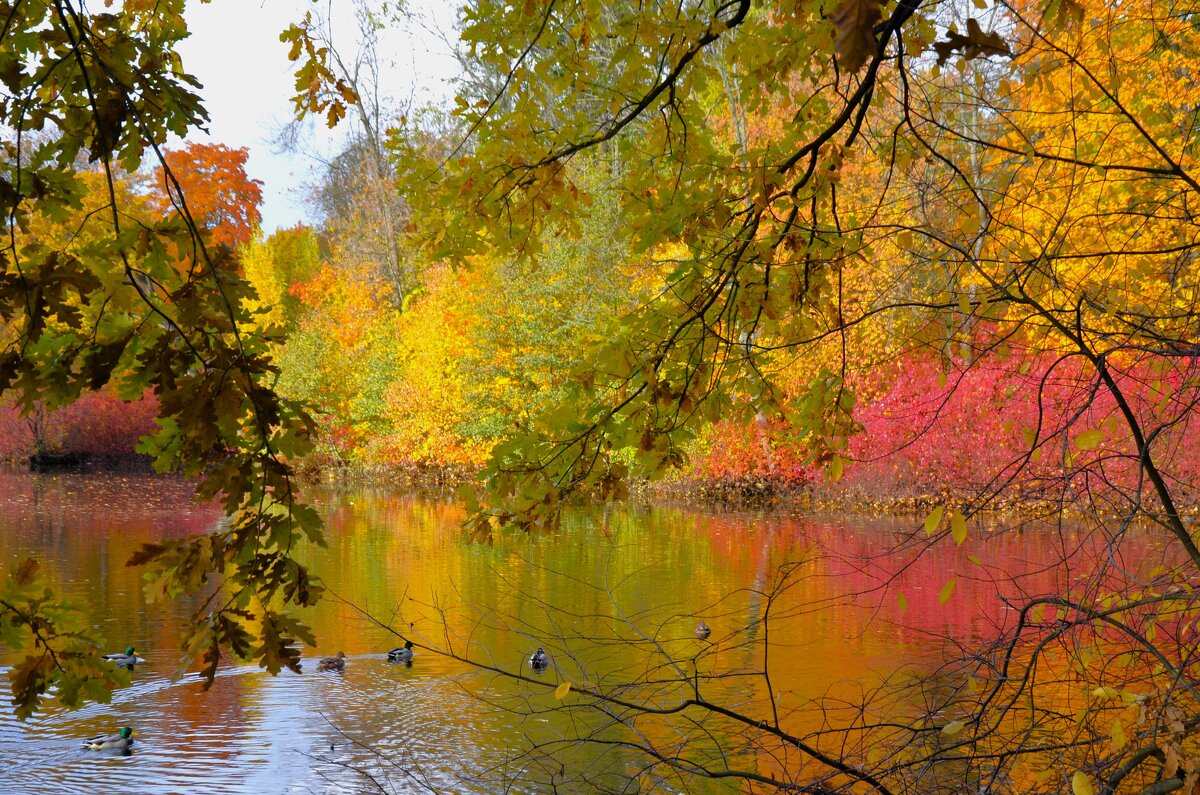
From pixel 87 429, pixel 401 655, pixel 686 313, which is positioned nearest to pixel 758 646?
pixel 401 655

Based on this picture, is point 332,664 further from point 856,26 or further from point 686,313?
point 856,26

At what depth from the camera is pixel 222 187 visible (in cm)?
4044

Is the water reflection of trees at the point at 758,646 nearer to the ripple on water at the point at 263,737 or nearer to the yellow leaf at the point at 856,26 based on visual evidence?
the ripple on water at the point at 263,737

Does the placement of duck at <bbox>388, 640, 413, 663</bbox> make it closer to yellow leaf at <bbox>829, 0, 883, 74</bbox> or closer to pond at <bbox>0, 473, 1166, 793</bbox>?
pond at <bbox>0, 473, 1166, 793</bbox>

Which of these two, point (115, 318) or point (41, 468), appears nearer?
point (115, 318)

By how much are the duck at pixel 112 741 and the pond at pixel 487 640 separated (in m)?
0.07

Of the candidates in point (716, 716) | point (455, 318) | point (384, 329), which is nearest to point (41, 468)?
point (384, 329)

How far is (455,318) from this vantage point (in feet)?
92.6

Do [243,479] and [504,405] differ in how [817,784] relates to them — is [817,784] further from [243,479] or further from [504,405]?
[504,405]

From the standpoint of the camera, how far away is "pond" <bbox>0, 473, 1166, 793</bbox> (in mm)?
7008

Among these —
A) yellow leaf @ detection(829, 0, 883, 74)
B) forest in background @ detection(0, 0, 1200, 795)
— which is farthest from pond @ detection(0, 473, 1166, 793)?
yellow leaf @ detection(829, 0, 883, 74)

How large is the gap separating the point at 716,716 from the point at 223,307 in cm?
671

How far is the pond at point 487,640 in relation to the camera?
23.0 ft

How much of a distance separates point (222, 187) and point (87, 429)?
1201 cm
